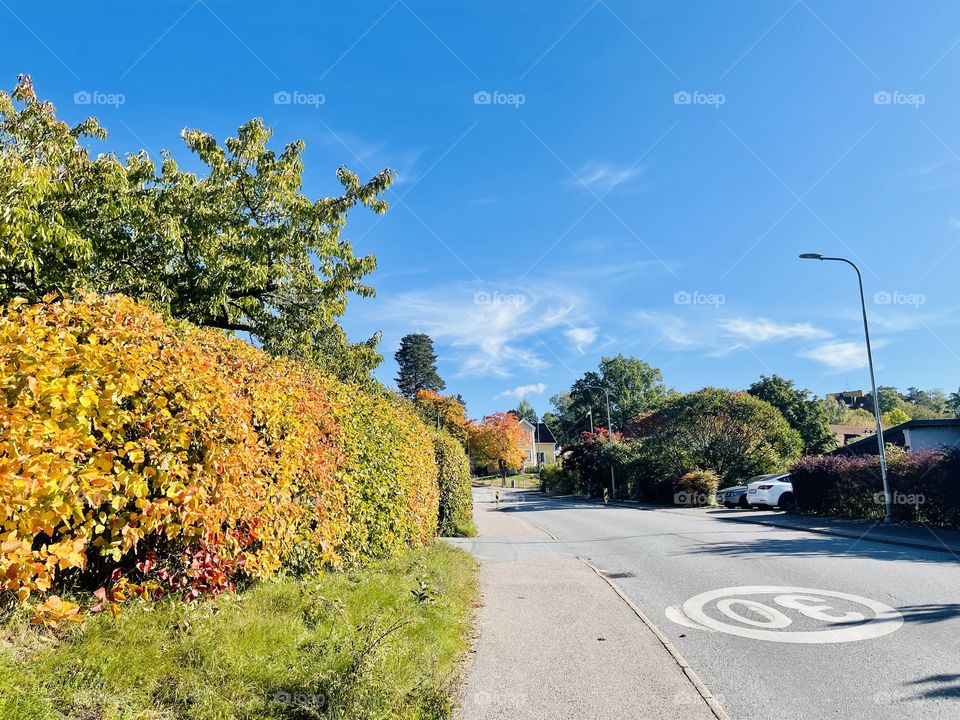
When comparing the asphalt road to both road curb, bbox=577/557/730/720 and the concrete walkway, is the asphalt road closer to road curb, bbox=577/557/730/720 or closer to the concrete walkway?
road curb, bbox=577/557/730/720

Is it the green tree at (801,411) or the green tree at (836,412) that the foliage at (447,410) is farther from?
the green tree at (836,412)

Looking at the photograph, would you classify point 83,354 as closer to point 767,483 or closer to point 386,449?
point 386,449

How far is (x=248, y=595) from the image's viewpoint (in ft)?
16.1

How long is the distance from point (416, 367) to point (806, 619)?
89.5m

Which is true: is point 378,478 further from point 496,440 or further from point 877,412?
point 496,440

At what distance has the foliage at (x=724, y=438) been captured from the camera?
34219mm

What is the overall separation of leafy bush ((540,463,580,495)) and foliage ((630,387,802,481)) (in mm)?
14982

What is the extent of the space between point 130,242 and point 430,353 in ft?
283

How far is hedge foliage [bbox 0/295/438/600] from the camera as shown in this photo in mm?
2859

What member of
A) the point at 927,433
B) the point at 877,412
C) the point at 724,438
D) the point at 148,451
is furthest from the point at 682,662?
the point at 724,438

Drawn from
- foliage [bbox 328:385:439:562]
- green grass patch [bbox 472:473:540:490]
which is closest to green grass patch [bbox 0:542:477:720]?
foliage [bbox 328:385:439:562]

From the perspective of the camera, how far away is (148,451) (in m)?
3.74

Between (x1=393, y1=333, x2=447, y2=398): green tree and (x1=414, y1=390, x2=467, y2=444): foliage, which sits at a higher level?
(x1=393, y1=333, x2=447, y2=398): green tree

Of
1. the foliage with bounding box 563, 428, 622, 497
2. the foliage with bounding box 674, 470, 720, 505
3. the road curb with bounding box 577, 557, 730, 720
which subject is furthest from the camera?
the foliage with bounding box 563, 428, 622, 497
